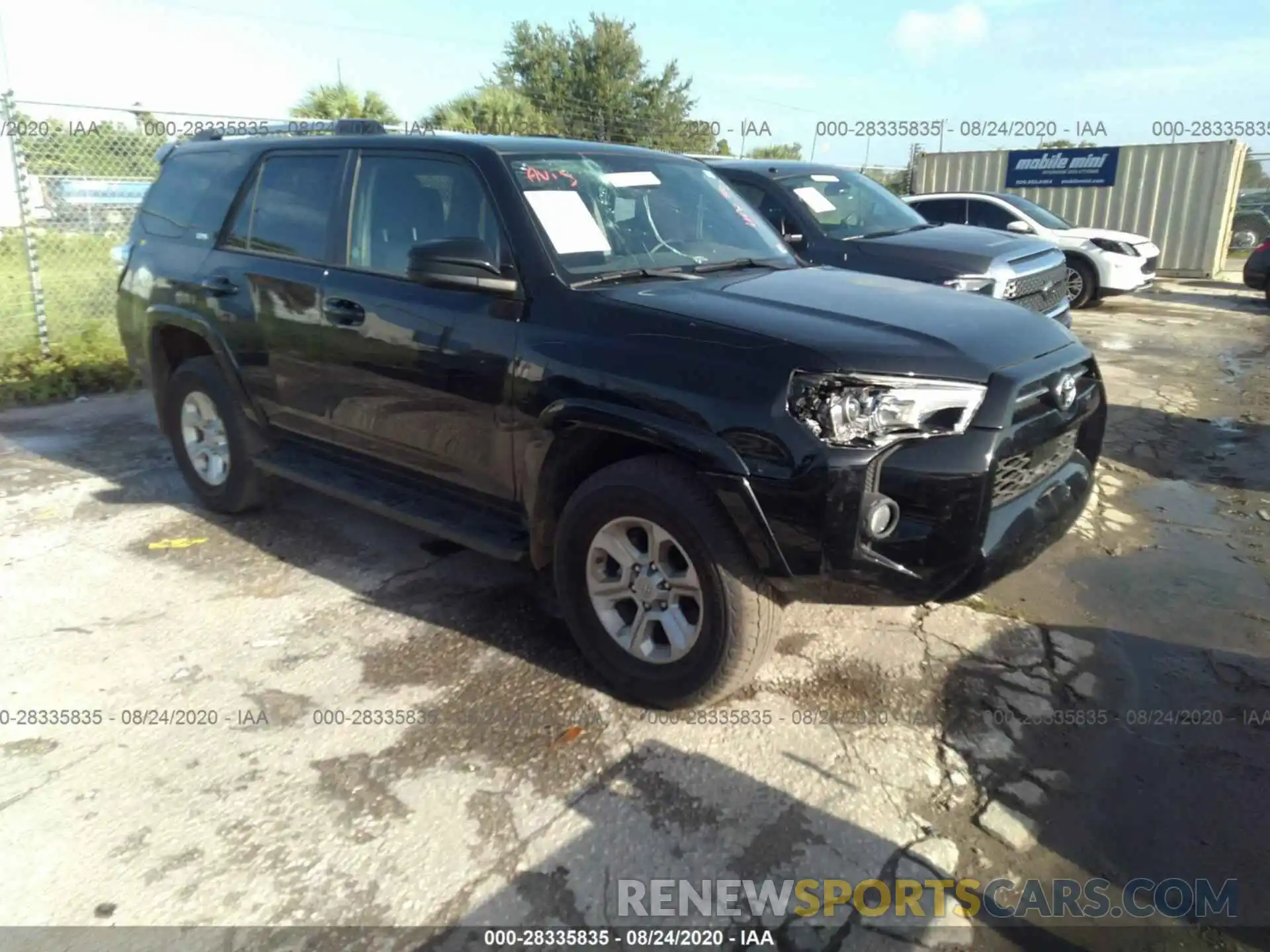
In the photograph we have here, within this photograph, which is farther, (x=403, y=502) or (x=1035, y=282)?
(x=1035, y=282)

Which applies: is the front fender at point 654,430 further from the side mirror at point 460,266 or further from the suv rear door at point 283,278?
the suv rear door at point 283,278

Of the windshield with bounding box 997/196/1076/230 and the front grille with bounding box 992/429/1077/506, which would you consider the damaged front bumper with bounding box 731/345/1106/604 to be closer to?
the front grille with bounding box 992/429/1077/506

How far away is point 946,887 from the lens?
2553 mm

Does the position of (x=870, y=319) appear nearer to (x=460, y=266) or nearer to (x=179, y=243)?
(x=460, y=266)

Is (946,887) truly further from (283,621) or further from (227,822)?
(283,621)

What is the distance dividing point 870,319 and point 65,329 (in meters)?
8.89

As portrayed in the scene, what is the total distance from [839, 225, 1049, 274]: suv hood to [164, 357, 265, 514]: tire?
14.6 feet

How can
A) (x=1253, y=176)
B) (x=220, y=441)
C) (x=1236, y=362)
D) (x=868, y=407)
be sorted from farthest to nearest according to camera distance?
(x=1253, y=176), (x=1236, y=362), (x=220, y=441), (x=868, y=407)

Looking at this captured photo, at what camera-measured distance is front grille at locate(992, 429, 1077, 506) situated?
9.75ft

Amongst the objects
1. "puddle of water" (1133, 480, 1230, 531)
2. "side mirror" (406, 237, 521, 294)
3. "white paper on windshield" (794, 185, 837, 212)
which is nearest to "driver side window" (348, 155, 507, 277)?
"side mirror" (406, 237, 521, 294)

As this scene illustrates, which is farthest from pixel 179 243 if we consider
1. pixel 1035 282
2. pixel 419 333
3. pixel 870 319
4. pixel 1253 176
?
pixel 1253 176

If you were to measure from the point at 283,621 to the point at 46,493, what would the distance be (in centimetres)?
257

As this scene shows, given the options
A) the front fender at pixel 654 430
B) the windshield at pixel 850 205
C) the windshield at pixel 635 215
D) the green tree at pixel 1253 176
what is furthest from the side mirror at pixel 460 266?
Result: the green tree at pixel 1253 176
